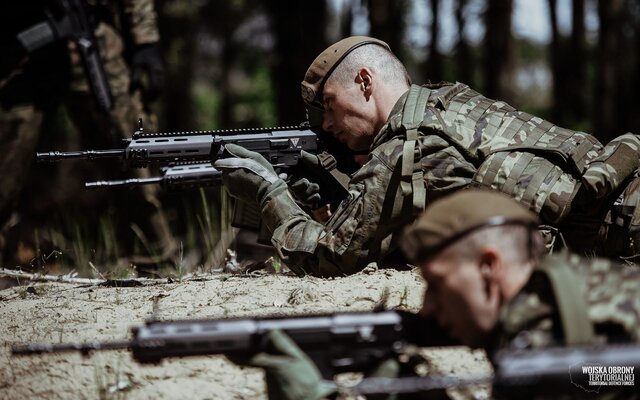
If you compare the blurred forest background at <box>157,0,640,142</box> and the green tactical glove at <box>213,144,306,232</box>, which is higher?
the green tactical glove at <box>213,144,306,232</box>

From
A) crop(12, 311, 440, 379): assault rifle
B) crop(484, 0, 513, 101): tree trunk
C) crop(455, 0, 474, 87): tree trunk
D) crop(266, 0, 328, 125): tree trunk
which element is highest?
crop(12, 311, 440, 379): assault rifle

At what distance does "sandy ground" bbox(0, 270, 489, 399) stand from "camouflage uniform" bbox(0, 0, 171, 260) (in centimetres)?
145

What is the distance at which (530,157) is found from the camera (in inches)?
157

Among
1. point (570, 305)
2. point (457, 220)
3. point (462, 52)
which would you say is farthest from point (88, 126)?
point (462, 52)

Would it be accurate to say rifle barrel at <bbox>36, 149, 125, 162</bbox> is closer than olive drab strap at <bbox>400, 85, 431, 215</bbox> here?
No

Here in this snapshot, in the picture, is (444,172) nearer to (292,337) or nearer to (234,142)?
(234,142)

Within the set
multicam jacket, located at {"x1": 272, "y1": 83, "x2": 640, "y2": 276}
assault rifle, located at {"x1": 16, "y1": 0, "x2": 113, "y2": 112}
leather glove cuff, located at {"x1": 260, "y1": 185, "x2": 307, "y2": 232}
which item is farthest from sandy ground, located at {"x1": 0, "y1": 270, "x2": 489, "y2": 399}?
assault rifle, located at {"x1": 16, "y1": 0, "x2": 113, "y2": 112}

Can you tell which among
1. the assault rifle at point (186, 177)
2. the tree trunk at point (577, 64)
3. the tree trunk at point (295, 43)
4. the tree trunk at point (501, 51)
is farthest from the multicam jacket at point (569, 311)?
the tree trunk at point (577, 64)

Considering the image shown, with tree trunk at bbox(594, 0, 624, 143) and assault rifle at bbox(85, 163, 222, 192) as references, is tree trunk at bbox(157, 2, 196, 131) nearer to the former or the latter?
tree trunk at bbox(594, 0, 624, 143)

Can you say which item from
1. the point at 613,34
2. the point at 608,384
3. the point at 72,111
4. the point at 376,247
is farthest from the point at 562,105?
the point at 608,384

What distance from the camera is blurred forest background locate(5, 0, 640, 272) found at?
945 centimetres

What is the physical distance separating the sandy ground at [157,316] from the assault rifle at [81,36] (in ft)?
6.06

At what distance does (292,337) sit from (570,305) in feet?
2.74

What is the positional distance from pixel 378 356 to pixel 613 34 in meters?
13.1
